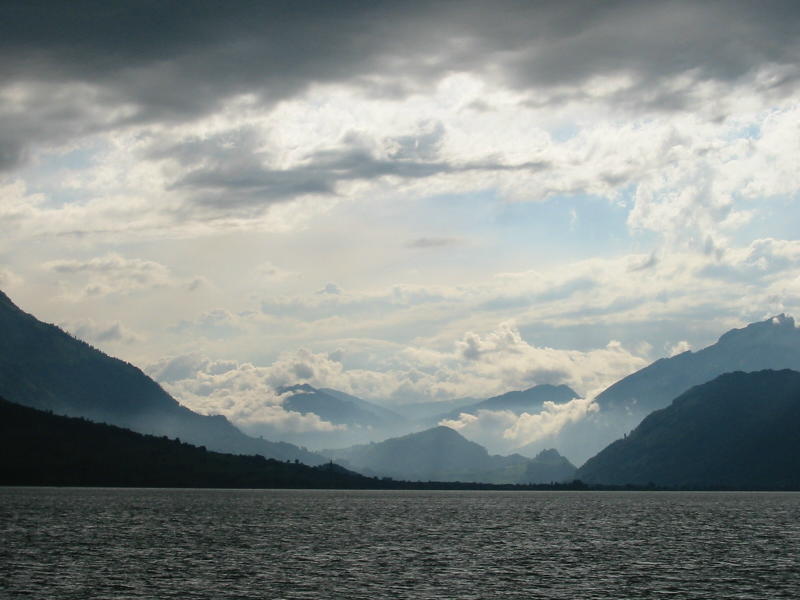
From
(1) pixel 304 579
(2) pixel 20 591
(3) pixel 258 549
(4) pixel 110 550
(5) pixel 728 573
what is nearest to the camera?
(2) pixel 20 591

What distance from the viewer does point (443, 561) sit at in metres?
152

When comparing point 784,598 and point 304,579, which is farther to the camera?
point 304,579

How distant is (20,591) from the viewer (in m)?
109

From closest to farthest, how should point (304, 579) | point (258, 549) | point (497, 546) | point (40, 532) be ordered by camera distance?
point (304, 579), point (258, 549), point (497, 546), point (40, 532)

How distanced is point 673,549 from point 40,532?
450 ft

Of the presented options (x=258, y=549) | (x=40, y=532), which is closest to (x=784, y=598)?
(x=258, y=549)

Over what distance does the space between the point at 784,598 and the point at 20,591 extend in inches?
3726

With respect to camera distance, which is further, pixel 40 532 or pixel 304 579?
pixel 40 532

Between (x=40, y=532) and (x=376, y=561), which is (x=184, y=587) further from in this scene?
(x=40, y=532)

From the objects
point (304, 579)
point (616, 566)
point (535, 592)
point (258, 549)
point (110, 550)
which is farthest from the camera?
point (258, 549)

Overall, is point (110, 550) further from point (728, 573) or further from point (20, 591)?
point (728, 573)

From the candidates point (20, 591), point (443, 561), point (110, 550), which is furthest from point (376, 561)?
point (20, 591)

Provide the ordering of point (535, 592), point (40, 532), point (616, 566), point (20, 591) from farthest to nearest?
point (40, 532) → point (616, 566) → point (535, 592) → point (20, 591)

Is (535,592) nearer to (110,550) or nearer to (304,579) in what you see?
(304,579)
